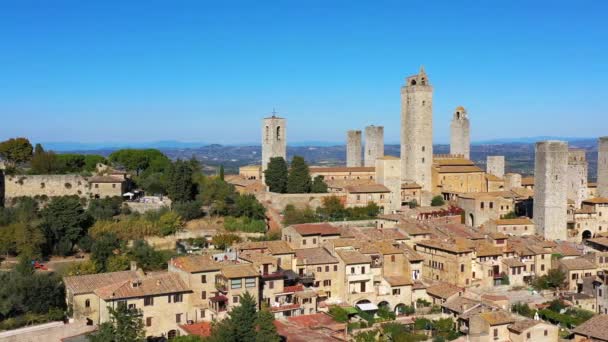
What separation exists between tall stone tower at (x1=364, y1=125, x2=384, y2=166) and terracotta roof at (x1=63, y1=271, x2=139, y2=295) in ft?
105

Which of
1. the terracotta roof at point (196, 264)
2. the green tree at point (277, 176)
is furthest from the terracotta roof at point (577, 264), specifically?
the terracotta roof at point (196, 264)

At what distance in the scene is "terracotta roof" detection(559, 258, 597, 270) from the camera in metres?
35.3

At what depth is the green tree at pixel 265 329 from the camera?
2272 cm

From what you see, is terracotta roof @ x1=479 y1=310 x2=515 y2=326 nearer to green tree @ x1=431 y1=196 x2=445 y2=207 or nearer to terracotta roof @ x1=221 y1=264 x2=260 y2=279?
terracotta roof @ x1=221 y1=264 x2=260 y2=279

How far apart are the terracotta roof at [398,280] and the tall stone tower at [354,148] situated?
26210 mm

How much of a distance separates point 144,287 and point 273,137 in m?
23.9

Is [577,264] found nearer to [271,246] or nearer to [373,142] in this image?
[271,246]

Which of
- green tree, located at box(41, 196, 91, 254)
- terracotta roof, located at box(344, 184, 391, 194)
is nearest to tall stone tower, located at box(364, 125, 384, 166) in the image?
terracotta roof, located at box(344, 184, 391, 194)

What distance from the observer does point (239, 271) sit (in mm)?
27188

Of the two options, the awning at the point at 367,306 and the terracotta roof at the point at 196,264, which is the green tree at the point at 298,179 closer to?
the awning at the point at 367,306

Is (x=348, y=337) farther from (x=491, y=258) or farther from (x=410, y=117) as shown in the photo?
(x=410, y=117)

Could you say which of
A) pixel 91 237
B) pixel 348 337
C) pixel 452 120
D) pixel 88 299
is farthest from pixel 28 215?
pixel 452 120

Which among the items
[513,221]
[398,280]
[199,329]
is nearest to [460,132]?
[513,221]

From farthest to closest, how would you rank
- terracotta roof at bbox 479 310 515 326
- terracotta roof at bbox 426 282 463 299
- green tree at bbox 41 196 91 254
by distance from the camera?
green tree at bbox 41 196 91 254 < terracotta roof at bbox 426 282 463 299 < terracotta roof at bbox 479 310 515 326
